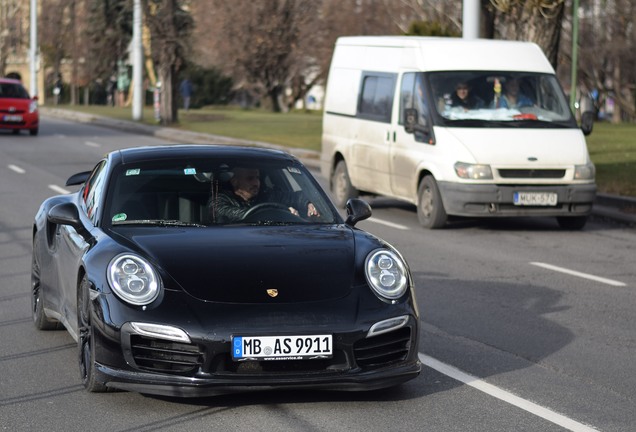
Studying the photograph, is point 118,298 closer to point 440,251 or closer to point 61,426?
point 61,426

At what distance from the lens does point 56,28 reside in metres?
71.8

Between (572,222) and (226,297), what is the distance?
1063cm

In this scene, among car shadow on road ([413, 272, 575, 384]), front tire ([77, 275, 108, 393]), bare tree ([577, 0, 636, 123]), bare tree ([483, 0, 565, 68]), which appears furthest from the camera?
bare tree ([577, 0, 636, 123])

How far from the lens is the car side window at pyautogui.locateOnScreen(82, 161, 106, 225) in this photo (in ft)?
26.2

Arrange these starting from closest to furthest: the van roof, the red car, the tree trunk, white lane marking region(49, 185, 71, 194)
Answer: the van roof → white lane marking region(49, 185, 71, 194) → the red car → the tree trunk

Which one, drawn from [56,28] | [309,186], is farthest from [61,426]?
[56,28]

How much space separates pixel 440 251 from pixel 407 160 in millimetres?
3078

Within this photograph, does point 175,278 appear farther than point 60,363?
No

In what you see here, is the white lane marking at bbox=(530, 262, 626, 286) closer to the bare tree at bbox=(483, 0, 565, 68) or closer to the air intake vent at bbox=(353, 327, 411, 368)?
the air intake vent at bbox=(353, 327, 411, 368)

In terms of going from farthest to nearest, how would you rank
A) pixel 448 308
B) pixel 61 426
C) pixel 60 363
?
1. pixel 448 308
2. pixel 60 363
3. pixel 61 426

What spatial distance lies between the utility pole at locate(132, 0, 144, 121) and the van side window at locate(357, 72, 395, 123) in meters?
30.9

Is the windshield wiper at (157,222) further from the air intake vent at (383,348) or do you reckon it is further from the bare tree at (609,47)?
the bare tree at (609,47)

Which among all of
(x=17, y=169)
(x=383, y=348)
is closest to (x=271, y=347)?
(x=383, y=348)

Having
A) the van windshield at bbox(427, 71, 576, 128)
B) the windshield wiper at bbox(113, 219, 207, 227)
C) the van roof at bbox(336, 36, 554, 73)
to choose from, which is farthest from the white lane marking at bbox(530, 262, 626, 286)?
the windshield wiper at bbox(113, 219, 207, 227)
